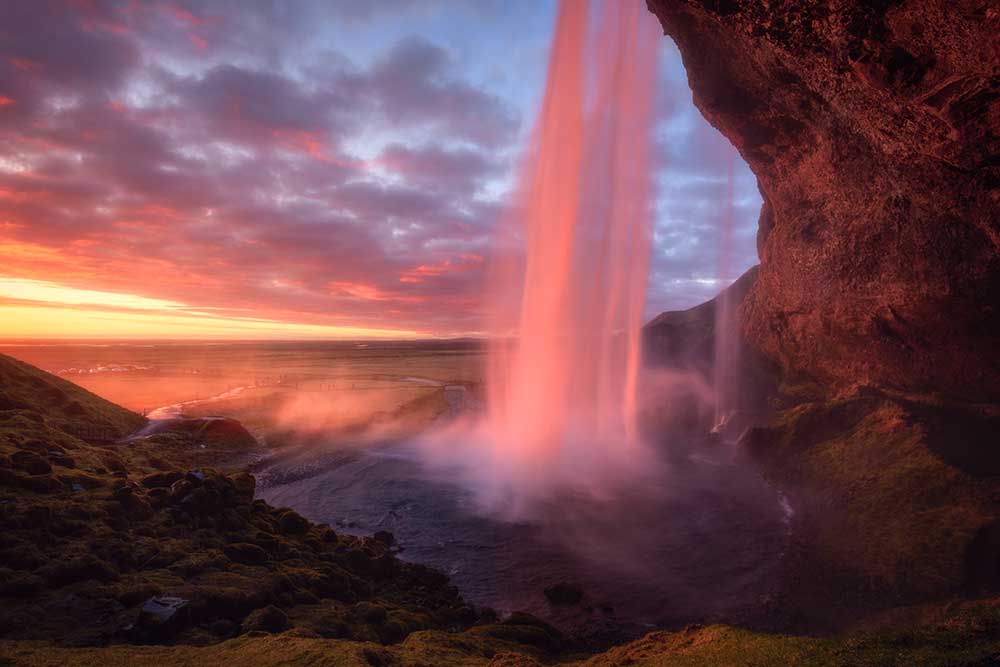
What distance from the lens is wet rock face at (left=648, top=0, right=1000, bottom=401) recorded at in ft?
43.7

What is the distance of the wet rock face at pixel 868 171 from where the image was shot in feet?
43.7

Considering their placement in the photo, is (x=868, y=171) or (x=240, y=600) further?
(x=868, y=171)

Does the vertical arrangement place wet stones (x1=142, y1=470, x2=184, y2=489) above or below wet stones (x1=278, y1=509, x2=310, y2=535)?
above

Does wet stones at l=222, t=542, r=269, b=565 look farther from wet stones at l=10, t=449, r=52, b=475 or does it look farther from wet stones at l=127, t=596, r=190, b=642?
wet stones at l=10, t=449, r=52, b=475

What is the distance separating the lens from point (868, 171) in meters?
24.9

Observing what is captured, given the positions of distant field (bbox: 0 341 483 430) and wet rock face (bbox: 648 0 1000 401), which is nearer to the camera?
wet rock face (bbox: 648 0 1000 401)

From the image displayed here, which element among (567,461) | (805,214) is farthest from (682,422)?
(805,214)

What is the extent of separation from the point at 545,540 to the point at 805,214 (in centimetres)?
2543

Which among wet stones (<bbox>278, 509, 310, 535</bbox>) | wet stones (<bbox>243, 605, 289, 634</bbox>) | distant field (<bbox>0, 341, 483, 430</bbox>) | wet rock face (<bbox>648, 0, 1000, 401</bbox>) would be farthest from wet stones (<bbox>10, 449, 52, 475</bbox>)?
distant field (<bbox>0, 341, 483, 430</bbox>)

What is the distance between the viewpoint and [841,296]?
28906mm

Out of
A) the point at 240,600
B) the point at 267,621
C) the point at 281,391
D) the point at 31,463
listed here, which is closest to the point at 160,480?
the point at 31,463

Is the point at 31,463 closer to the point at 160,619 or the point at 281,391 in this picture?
the point at 160,619

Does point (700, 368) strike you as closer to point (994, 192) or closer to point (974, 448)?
point (974, 448)

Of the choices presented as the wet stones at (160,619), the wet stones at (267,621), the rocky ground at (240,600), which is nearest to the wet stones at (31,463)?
the rocky ground at (240,600)
